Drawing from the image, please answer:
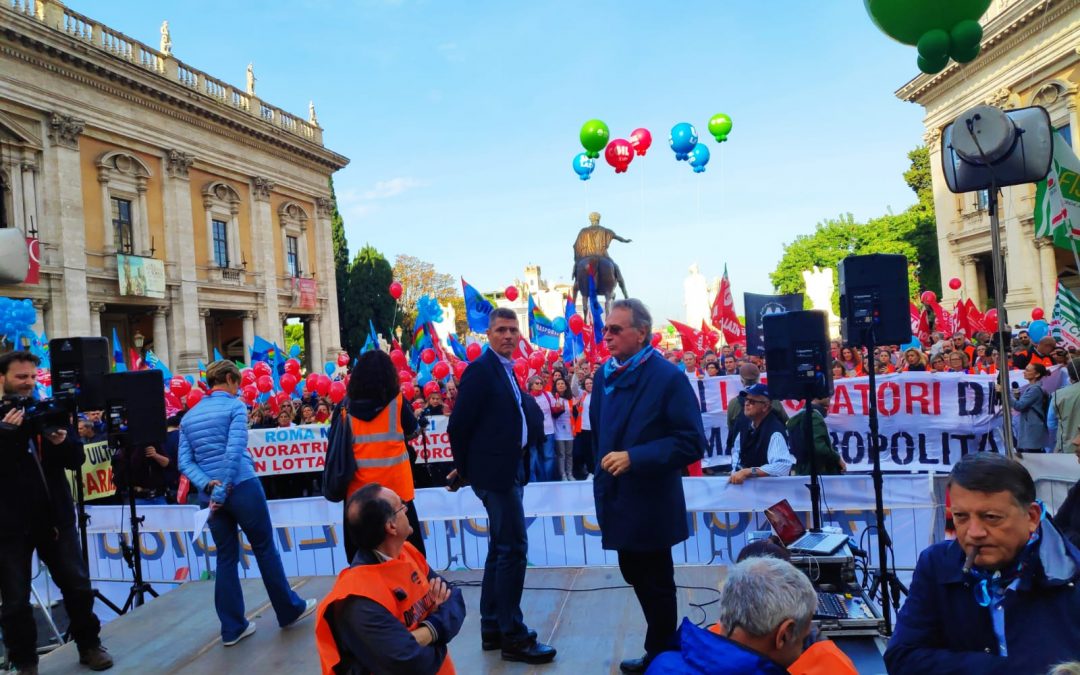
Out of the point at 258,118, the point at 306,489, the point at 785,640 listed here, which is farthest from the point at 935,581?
the point at 258,118

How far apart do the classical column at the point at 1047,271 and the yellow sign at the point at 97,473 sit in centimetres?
2986

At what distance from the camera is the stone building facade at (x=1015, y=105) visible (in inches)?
998

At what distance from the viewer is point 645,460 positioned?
3516mm

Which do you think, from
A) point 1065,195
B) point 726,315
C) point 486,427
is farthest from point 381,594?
point 726,315

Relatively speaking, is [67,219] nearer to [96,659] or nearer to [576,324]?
[576,324]

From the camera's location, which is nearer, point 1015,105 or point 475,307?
point 475,307

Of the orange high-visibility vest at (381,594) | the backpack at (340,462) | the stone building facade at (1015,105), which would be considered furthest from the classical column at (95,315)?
the stone building facade at (1015,105)

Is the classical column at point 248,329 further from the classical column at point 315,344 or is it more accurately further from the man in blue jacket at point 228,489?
the man in blue jacket at point 228,489

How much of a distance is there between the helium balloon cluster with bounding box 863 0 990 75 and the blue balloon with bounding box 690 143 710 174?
50.1ft

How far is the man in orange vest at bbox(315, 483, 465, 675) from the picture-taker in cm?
263

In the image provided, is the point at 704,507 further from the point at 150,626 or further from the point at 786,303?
the point at 786,303

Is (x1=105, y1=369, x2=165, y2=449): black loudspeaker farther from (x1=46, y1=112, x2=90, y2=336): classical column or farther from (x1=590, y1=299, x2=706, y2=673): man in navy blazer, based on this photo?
(x1=46, y1=112, x2=90, y2=336): classical column

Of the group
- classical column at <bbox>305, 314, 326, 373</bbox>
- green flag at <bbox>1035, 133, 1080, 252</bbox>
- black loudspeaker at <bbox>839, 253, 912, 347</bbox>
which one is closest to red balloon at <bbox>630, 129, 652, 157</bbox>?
green flag at <bbox>1035, 133, 1080, 252</bbox>

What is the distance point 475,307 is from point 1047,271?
77.4 feet
